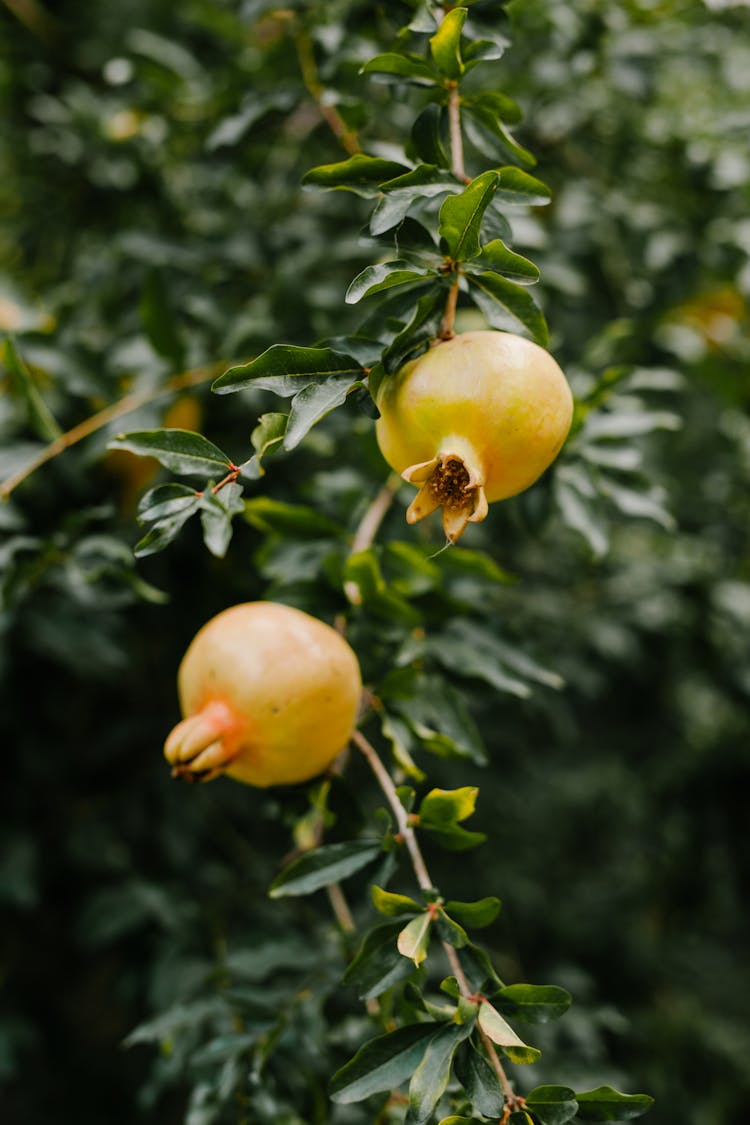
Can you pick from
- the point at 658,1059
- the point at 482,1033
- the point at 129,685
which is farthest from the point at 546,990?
the point at 658,1059

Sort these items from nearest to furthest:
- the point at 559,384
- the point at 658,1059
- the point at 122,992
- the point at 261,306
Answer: the point at 559,384, the point at 261,306, the point at 122,992, the point at 658,1059

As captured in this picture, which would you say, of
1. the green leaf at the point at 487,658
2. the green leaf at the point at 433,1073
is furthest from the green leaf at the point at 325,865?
the green leaf at the point at 487,658

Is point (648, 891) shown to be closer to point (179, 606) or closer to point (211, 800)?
point (211, 800)

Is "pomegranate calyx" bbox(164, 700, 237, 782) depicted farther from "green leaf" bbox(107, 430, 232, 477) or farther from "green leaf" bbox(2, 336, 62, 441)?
"green leaf" bbox(2, 336, 62, 441)

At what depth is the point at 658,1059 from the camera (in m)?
1.98

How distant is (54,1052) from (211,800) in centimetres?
61

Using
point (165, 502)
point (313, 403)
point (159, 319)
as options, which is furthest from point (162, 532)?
point (159, 319)

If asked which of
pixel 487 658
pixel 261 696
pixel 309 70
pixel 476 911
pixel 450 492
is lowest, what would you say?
pixel 487 658

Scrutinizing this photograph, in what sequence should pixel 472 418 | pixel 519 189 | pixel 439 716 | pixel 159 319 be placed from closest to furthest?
1. pixel 472 418
2. pixel 519 189
3. pixel 439 716
4. pixel 159 319

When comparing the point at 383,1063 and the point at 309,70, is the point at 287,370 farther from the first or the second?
the point at 309,70

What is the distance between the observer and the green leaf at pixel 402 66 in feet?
2.39

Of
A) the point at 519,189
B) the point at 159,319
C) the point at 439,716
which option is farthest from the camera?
the point at 159,319

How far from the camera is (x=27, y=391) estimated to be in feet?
3.38

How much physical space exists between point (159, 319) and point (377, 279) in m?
0.61
